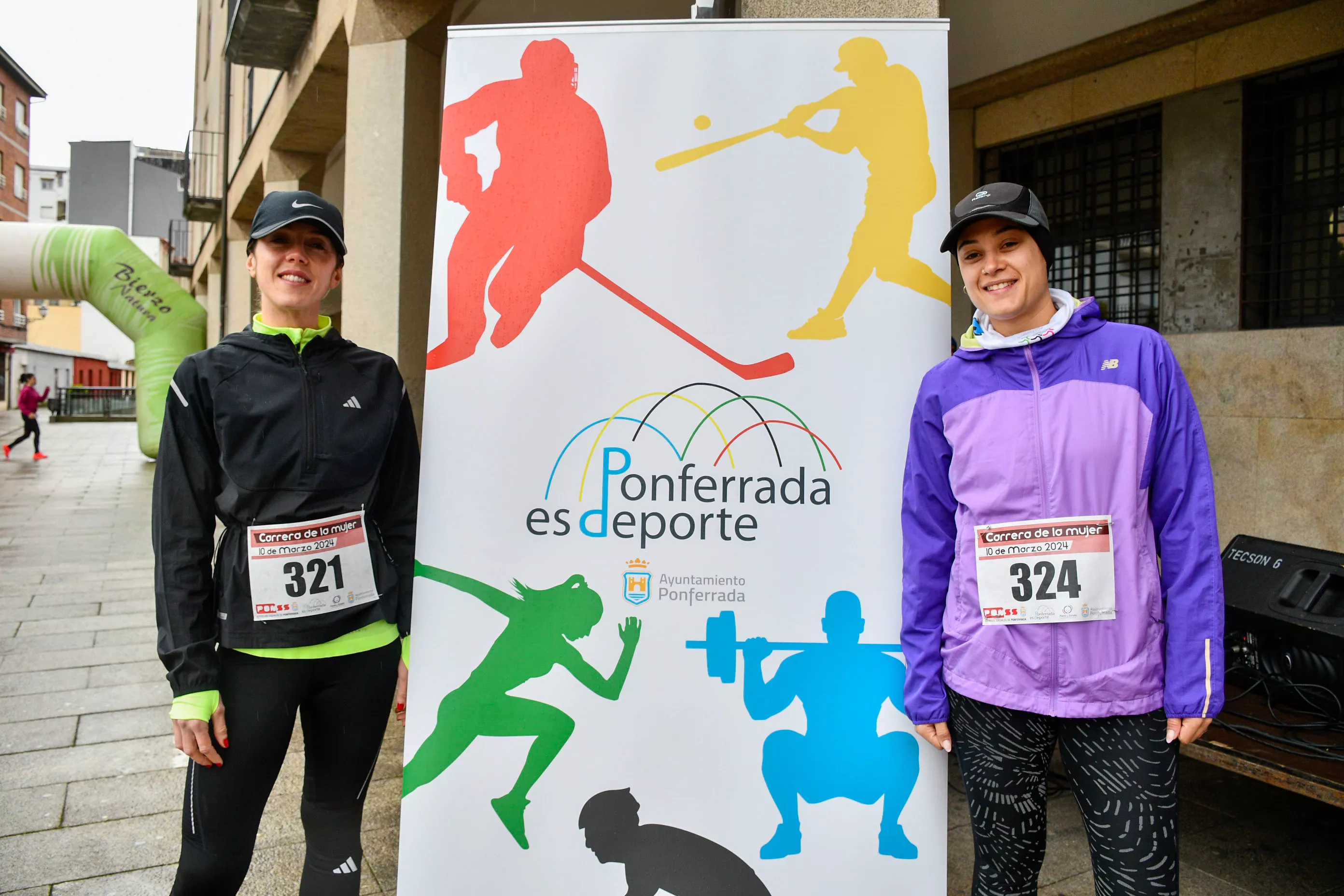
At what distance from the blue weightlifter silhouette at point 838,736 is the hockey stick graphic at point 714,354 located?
55 cm

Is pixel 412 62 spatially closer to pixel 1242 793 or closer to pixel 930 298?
pixel 930 298

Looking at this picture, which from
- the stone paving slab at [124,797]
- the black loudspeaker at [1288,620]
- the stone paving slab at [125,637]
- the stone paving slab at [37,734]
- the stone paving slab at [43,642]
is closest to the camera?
the black loudspeaker at [1288,620]

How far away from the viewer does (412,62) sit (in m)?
5.16

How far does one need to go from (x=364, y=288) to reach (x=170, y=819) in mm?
2933

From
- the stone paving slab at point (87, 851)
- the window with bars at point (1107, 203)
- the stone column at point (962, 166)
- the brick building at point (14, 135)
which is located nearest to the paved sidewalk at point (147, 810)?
the stone paving slab at point (87, 851)

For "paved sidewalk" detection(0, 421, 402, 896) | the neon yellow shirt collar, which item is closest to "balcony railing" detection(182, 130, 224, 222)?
"paved sidewalk" detection(0, 421, 402, 896)

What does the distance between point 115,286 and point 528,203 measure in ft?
47.5

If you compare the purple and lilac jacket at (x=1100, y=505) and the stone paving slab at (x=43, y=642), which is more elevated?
the purple and lilac jacket at (x=1100, y=505)

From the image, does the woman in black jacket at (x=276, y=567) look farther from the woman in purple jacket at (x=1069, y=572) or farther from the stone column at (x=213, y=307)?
the stone column at (x=213, y=307)

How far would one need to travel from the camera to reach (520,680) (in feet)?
7.17

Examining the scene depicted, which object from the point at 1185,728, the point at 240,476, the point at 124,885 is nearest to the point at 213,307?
the point at 124,885

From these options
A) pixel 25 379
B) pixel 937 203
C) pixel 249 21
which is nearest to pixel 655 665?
pixel 937 203

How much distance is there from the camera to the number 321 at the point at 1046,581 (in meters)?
1.76

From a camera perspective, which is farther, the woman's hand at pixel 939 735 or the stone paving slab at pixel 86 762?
the stone paving slab at pixel 86 762
